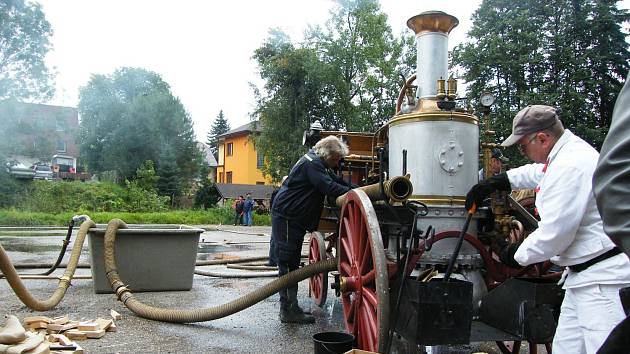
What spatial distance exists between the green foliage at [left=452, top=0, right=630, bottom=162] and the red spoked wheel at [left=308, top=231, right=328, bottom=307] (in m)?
14.9

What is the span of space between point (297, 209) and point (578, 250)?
117 inches

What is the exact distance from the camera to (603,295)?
2.27 metres

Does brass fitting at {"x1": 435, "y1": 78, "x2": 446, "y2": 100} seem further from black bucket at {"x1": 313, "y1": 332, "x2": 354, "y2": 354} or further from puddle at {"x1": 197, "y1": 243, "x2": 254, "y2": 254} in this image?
puddle at {"x1": 197, "y1": 243, "x2": 254, "y2": 254}

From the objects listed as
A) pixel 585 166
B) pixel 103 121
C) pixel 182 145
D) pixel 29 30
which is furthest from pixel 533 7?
pixel 103 121

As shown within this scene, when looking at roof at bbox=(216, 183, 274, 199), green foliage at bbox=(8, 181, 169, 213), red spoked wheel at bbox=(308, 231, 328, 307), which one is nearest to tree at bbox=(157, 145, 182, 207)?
roof at bbox=(216, 183, 274, 199)

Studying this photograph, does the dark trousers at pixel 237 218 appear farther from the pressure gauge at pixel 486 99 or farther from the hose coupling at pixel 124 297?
the pressure gauge at pixel 486 99

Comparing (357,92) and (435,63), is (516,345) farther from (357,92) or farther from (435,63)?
(357,92)

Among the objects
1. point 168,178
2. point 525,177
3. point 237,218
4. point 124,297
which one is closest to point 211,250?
point 124,297

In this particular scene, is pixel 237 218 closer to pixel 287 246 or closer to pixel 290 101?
pixel 290 101

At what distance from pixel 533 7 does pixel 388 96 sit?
8470 millimetres

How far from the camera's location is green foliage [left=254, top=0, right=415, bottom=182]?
27.7 meters

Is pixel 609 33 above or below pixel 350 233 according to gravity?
above

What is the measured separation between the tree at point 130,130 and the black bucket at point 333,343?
122 feet

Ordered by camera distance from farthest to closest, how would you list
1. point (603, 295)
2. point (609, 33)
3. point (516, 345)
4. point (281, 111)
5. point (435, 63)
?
point (281, 111) < point (609, 33) < point (435, 63) < point (516, 345) < point (603, 295)
